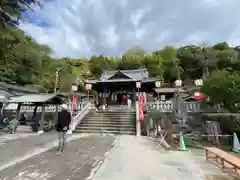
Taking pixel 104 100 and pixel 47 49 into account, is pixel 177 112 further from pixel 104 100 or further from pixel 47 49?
pixel 47 49

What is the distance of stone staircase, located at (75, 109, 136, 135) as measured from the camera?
12.4 metres

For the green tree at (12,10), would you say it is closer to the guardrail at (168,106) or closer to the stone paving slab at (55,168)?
the stone paving slab at (55,168)

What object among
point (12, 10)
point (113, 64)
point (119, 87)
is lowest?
point (119, 87)

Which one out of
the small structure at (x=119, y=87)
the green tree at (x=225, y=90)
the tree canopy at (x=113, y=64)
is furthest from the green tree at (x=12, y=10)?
the small structure at (x=119, y=87)

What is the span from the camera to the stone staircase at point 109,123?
1242 centimetres

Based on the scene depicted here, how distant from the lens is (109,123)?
43.7ft

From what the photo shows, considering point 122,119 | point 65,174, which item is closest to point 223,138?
point 122,119

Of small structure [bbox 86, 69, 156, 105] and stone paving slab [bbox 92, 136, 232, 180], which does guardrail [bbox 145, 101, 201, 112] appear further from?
stone paving slab [bbox 92, 136, 232, 180]

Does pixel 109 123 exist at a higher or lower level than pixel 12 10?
lower

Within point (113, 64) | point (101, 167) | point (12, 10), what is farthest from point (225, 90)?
point (113, 64)

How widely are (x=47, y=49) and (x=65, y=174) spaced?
3569 cm

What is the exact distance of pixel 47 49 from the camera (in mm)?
35656

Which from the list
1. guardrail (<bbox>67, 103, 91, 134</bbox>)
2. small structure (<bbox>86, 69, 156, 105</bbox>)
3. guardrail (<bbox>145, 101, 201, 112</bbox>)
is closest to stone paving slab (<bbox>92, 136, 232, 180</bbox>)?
guardrail (<bbox>67, 103, 91, 134</bbox>)

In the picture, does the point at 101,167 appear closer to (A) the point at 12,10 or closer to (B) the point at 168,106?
(A) the point at 12,10
